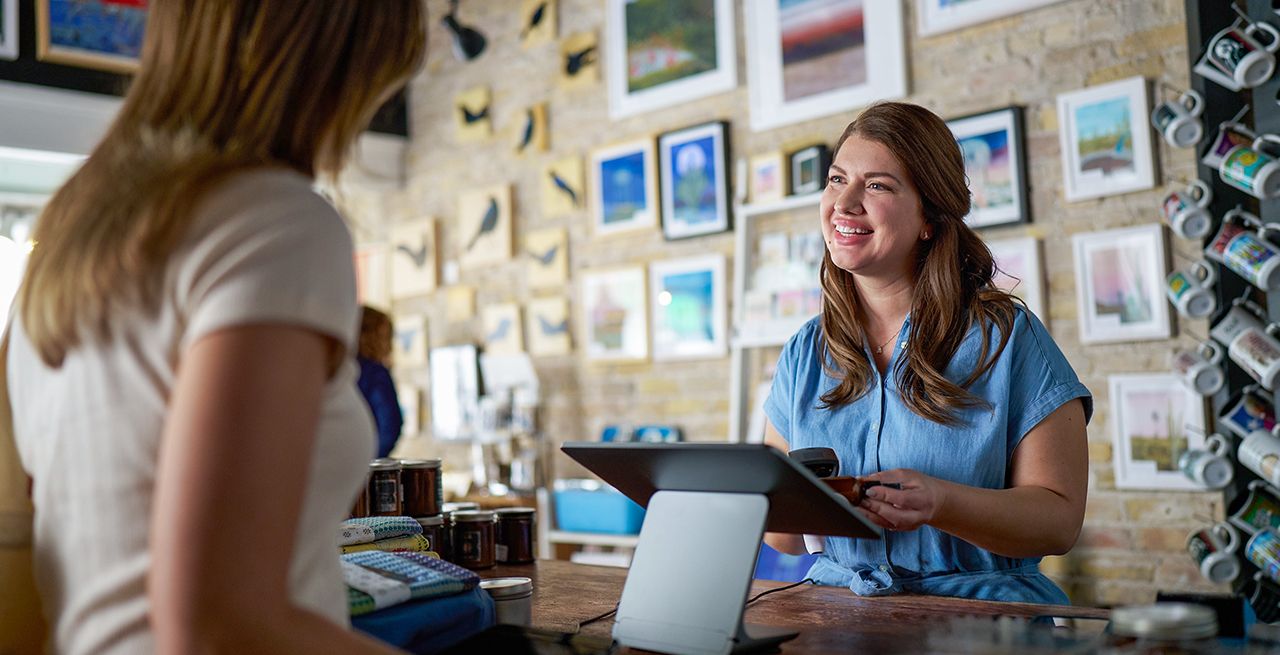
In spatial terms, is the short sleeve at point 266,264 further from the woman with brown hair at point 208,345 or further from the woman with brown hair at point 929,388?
the woman with brown hair at point 929,388

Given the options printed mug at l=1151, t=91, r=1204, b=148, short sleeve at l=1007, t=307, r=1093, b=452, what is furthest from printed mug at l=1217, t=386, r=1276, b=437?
short sleeve at l=1007, t=307, r=1093, b=452

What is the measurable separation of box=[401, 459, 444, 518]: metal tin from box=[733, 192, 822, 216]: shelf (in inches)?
107

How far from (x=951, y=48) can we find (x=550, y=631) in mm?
3425

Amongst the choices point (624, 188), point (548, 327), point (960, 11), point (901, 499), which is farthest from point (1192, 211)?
point (548, 327)

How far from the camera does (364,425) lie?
976 millimetres

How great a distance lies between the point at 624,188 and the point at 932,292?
139 inches

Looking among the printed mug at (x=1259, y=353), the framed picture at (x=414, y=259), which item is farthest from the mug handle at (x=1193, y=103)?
the framed picture at (x=414, y=259)

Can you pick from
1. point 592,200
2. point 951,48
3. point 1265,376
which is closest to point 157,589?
point 1265,376

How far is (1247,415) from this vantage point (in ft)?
10.0

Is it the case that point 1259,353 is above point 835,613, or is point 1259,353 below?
above

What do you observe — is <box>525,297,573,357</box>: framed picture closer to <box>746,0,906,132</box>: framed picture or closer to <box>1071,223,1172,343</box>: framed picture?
<box>746,0,906,132</box>: framed picture

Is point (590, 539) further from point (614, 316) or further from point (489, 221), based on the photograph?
point (489, 221)

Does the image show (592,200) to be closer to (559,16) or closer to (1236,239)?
(559,16)

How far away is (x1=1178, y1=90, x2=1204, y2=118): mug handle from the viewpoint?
3.18m
